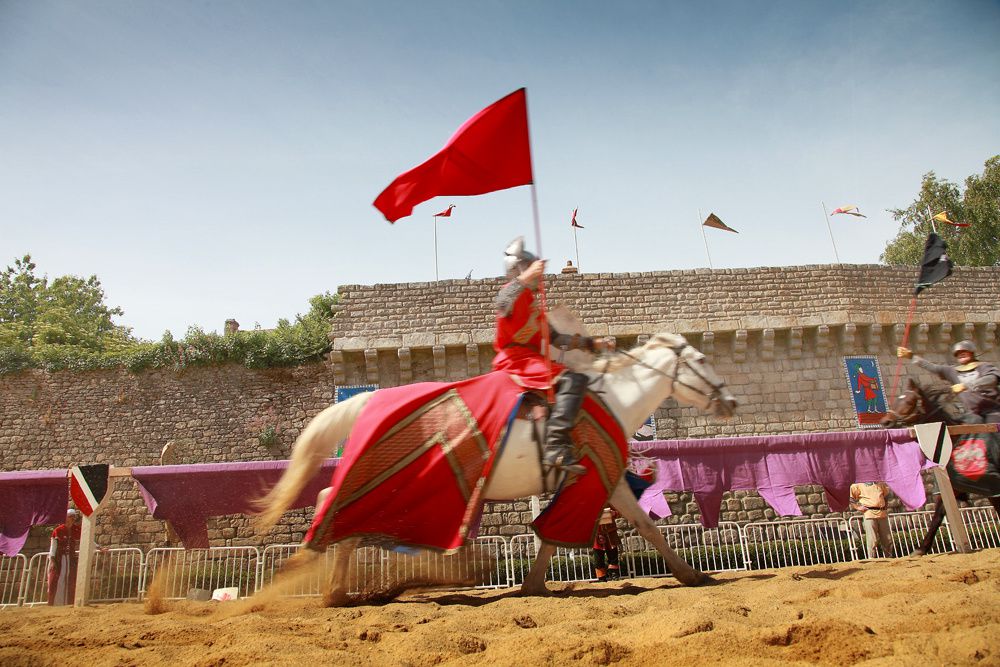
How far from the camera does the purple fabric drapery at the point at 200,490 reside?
732 cm

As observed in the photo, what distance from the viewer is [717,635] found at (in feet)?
8.61

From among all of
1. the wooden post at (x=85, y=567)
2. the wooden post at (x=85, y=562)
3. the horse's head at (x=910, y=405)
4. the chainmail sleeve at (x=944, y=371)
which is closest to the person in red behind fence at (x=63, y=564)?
the wooden post at (x=85, y=562)

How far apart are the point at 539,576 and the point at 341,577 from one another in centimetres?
150

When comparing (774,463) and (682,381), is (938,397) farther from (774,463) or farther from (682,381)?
(682,381)

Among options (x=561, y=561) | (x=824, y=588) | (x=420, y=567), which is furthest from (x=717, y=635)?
(x=561, y=561)

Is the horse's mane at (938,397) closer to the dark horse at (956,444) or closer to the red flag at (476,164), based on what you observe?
the dark horse at (956,444)

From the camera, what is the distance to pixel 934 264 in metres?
7.17

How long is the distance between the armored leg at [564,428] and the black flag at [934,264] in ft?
15.5

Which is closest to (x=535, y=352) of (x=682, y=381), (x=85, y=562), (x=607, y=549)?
(x=682, y=381)

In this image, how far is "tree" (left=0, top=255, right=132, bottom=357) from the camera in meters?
24.8

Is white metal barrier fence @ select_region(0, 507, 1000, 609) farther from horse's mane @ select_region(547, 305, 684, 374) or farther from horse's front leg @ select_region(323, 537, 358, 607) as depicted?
horse's mane @ select_region(547, 305, 684, 374)

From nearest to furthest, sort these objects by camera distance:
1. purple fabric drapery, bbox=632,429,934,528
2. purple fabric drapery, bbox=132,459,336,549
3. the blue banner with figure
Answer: purple fabric drapery, bbox=132,459,336,549
purple fabric drapery, bbox=632,429,934,528
the blue banner with figure

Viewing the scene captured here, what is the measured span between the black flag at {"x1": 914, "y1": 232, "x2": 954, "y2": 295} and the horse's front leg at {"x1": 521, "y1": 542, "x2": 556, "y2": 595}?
16.9 ft

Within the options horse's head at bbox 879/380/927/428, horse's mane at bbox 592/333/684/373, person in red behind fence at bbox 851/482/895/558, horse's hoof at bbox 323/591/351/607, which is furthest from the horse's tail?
person in red behind fence at bbox 851/482/895/558
